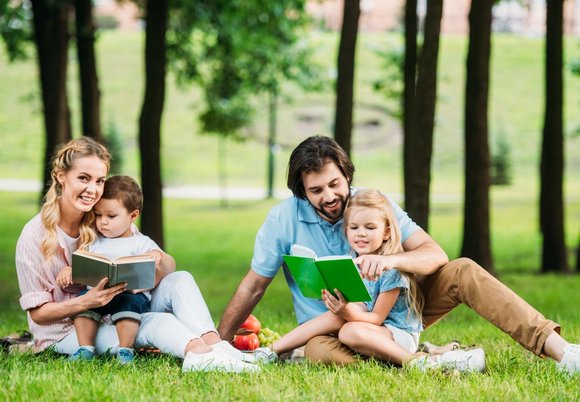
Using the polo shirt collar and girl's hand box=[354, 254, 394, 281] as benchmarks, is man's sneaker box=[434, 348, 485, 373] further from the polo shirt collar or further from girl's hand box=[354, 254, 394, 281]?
the polo shirt collar

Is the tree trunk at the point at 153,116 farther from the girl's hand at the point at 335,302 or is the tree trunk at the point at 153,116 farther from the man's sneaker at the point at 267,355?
the girl's hand at the point at 335,302

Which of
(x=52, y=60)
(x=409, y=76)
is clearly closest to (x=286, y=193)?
(x=52, y=60)

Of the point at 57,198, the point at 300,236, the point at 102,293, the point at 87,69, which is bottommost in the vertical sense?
the point at 102,293

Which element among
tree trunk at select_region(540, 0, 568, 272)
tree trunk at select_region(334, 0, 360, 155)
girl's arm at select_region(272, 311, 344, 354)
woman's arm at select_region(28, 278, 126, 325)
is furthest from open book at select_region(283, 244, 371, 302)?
tree trunk at select_region(540, 0, 568, 272)

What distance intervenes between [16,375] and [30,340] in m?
1.70

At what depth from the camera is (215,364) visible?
5320 mm

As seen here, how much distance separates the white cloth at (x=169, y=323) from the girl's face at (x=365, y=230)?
1.05 m

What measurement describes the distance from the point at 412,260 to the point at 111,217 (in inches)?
73.6

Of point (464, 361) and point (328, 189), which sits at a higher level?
point (328, 189)

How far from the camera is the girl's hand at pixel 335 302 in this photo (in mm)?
5316

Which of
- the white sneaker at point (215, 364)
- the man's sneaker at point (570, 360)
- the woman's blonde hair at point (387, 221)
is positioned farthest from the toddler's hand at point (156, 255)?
the man's sneaker at point (570, 360)

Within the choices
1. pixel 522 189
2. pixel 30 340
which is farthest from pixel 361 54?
pixel 30 340

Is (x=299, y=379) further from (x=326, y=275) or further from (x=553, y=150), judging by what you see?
(x=553, y=150)

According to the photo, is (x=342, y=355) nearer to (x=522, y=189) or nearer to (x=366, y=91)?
(x=522, y=189)
